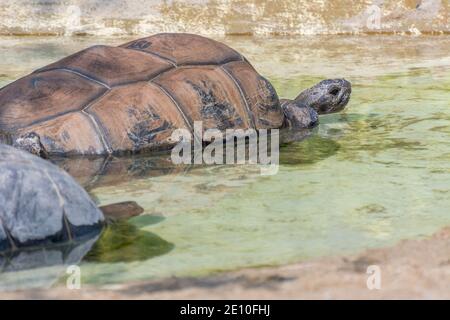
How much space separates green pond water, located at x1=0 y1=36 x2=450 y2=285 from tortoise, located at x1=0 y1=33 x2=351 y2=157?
44 cm

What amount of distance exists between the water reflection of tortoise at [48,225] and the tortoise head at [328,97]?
306 cm

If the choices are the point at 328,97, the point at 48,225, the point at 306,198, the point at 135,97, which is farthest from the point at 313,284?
the point at 328,97

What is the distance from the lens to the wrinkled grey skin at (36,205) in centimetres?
390

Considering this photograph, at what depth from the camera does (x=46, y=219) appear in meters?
3.97

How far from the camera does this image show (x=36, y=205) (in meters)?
3.95

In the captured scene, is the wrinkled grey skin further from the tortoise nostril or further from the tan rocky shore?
the tortoise nostril

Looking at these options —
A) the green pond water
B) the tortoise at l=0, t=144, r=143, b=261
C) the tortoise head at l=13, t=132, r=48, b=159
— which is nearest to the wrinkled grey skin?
the tortoise at l=0, t=144, r=143, b=261

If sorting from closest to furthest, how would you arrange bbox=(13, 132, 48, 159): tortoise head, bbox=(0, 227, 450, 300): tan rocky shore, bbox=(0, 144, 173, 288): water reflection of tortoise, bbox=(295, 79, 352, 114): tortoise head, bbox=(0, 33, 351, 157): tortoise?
1. bbox=(0, 227, 450, 300): tan rocky shore
2. bbox=(0, 144, 173, 288): water reflection of tortoise
3. bbox=(13, 132, 48, 159): tortoise head
4. bbox=(0, 33, 351, 157): tortoise
5. bbox=(295, 79, 352, 114): tortoise head

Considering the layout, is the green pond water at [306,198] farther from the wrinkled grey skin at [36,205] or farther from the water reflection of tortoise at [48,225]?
the wrinkled grey skin at [36,205]

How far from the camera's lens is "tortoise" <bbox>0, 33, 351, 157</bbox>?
18.5 feet

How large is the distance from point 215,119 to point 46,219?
230 cm

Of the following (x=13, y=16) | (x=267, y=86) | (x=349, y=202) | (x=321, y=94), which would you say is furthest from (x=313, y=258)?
(x=13, y=16)

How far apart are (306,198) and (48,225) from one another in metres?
1.28

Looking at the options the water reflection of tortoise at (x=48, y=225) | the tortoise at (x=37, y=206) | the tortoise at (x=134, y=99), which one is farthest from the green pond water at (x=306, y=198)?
the tortoise at (x=134, y=99)
